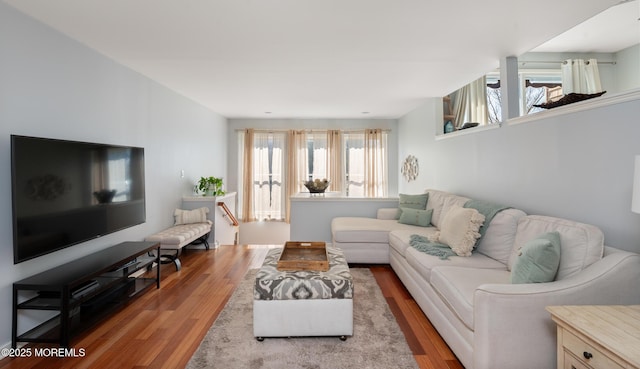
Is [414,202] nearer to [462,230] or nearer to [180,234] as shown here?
[462,230]

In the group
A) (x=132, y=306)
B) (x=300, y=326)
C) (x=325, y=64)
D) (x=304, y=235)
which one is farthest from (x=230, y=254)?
(x=325, y=64)

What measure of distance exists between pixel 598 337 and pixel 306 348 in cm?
163

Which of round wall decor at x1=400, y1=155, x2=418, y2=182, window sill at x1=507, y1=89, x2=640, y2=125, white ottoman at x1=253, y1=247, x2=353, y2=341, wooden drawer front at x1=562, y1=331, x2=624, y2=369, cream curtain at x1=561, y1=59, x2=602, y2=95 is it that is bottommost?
white ottoman at x1=253, y1=247, x2=353, y2=341

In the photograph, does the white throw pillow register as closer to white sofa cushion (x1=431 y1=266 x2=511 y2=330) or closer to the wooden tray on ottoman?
the wooden tray on ottoman

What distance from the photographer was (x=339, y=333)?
227 centimetres

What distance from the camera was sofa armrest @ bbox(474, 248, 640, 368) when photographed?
66.8 inches

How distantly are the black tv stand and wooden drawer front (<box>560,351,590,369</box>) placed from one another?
2979 mm

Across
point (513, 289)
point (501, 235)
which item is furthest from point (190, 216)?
point (513, 289)

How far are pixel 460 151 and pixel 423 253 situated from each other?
2.02m

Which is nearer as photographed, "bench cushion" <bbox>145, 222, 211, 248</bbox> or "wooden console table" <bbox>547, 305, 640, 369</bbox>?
"wooden console table" <bbox>547, 305, 640, 369</bbox>

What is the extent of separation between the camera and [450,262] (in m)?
2.62

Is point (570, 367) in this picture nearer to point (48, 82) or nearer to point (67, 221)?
point (67, 221)

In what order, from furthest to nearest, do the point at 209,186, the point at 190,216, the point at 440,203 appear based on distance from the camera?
the point at 209,186
the point at 190,216
the point at 440,203

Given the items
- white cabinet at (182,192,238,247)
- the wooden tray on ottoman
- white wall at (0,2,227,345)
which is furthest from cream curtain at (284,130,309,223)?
the wooden tray on ottoman
